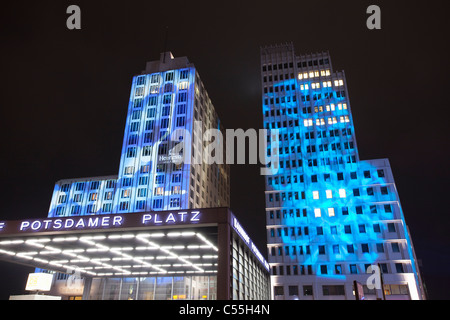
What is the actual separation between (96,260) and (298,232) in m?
52.6

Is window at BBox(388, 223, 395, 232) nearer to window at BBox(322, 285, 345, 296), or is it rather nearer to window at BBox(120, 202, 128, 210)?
window at BBox(322, 285, 345, 296)

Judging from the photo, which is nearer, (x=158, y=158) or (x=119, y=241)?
(x=119, y=241)

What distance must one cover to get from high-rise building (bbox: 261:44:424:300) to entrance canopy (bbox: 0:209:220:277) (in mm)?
39868

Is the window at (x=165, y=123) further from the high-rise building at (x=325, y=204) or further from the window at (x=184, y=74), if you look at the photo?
the high-rise building at (x=325, y=204)

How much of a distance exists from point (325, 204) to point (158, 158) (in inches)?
1804

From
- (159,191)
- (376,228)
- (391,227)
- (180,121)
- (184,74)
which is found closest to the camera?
(391,227)

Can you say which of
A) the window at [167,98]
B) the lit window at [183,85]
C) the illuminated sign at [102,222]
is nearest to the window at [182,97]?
the lit window at [183,85]

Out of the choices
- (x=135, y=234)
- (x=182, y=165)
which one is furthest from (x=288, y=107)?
(x=135, y=234)

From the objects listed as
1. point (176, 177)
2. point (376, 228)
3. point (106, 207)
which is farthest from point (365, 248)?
point (106, 207)

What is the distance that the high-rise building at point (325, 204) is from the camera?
7462cm

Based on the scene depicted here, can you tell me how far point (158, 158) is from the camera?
304ft

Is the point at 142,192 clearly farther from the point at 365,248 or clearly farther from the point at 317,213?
the point at 365,248
